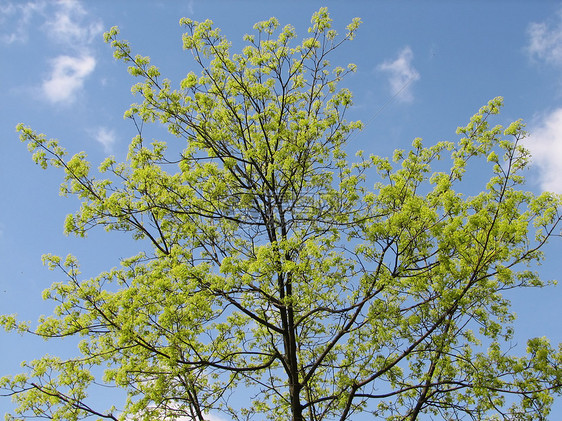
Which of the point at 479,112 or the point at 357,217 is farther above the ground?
the point at 479,112

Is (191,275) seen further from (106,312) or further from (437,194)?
(437,194)

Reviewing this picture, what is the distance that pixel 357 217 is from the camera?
10.2 metres

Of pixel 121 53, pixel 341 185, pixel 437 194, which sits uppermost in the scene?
pixel 121 53

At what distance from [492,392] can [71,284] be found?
8350 mm

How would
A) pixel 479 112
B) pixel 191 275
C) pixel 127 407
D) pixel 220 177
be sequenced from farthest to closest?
pixel 220 177 < pixel 479 112 < pixel 127 407 < pixel 191 275

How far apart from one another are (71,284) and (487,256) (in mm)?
7819

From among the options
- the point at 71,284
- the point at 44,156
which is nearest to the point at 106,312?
the point at 71,284

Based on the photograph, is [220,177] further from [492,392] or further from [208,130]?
[492,392]

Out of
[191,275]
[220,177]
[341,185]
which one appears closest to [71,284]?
[191,275]

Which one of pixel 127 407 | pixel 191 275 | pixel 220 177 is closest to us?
pixel 191 275

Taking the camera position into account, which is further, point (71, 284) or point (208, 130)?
point (208, 130)

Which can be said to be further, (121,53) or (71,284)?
(121,53)

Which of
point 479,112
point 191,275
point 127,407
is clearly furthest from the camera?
point 479,112

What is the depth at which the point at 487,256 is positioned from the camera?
26.2 ft
